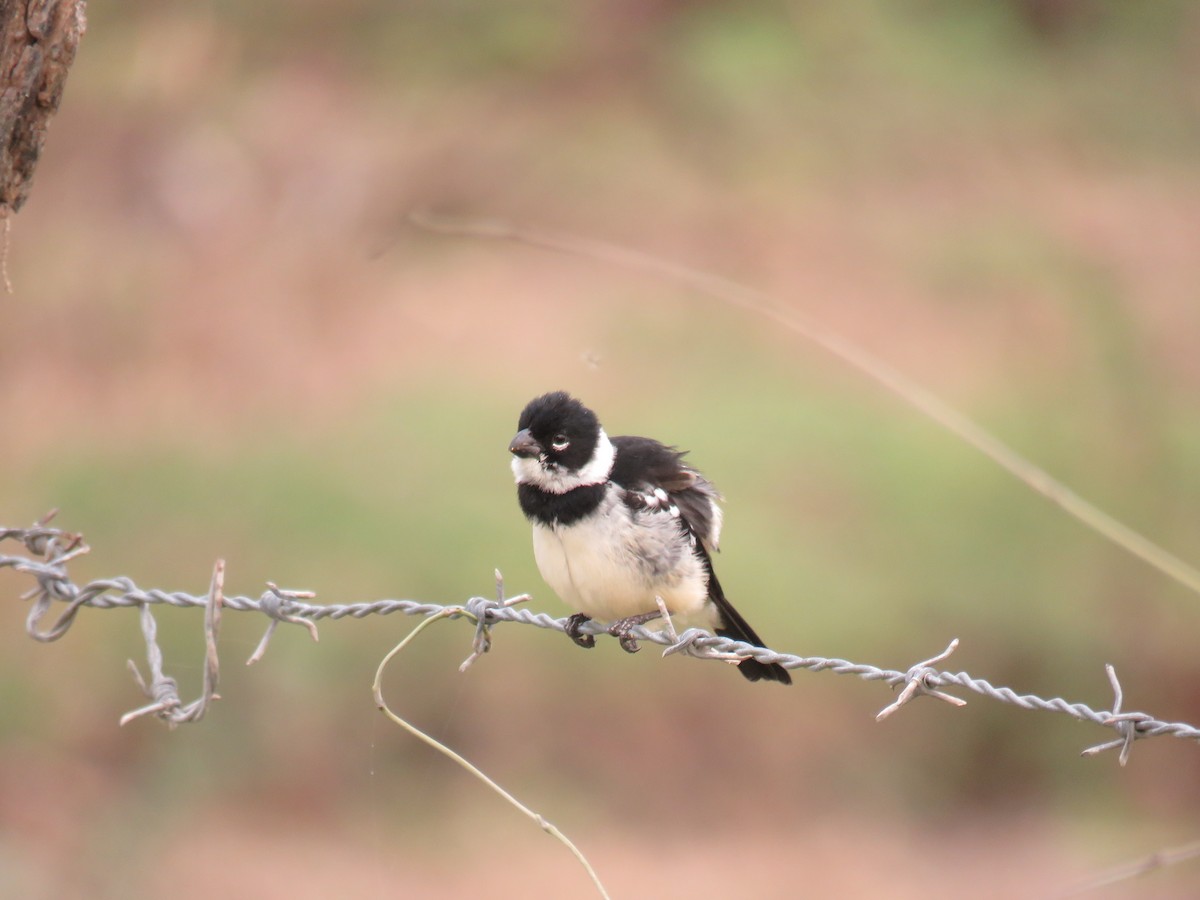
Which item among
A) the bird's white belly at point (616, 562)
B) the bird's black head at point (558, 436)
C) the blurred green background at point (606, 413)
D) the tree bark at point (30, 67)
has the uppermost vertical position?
the tree bark at point (30, 67)

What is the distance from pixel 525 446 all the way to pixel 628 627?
0.62 m

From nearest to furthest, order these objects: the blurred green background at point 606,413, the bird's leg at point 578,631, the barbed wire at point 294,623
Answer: the barbed wire at point 294,623, the bird's leg at point 578,631, the blurred green background at point 606,413

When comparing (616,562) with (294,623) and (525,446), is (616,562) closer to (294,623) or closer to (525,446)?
(525,446)

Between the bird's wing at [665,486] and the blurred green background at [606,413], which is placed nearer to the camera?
the bird's wing at [665,486]

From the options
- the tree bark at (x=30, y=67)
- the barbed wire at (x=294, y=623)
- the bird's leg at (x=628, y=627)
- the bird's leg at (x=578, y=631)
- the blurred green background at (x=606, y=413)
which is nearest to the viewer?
the barbed wire at (x=294, y=623)

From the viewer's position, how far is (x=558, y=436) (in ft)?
14.1

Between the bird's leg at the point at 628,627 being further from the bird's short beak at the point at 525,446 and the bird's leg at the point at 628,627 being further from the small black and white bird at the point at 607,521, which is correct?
the bird's short beak at the point at 525,446

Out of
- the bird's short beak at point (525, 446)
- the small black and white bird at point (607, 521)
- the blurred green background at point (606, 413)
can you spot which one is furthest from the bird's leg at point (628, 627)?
the blurred green background at point (606, 413)

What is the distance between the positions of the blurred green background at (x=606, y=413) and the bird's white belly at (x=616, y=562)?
3.19 meters

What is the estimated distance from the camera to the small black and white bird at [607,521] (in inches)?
163

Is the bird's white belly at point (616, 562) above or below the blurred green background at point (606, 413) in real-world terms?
above

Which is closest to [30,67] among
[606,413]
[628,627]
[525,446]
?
[525,446]

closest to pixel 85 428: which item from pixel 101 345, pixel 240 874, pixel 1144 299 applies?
pixel 101 345

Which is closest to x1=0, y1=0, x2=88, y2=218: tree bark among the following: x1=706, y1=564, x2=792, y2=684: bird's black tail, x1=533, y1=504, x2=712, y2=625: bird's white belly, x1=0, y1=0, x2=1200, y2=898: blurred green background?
x1=533, y1=504, x2=712, y2=625: bird's white belly
